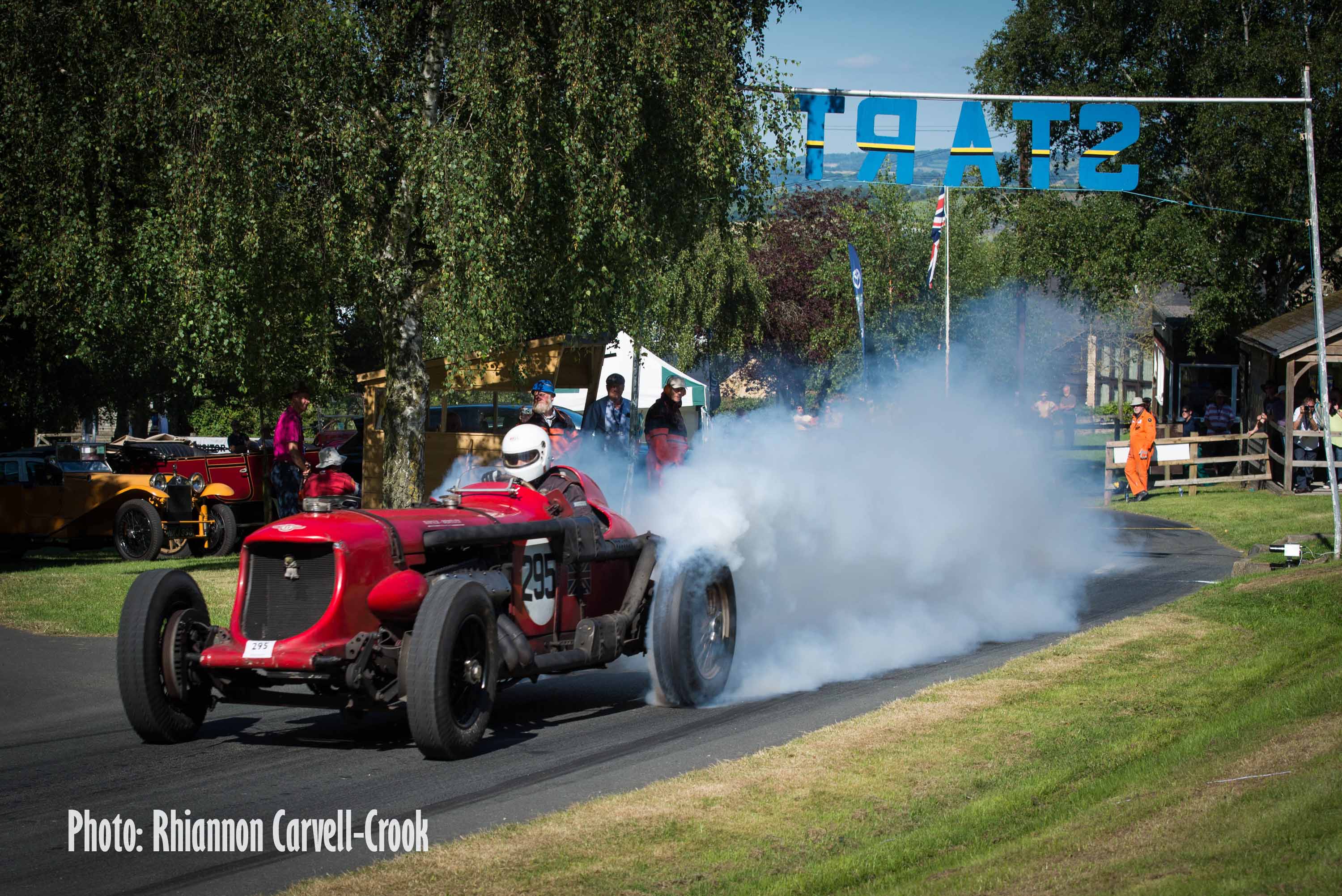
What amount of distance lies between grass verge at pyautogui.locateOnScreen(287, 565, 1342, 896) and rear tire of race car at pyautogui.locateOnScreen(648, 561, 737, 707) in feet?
4.14

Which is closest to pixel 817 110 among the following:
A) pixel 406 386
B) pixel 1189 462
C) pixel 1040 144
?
pixel 1040 144

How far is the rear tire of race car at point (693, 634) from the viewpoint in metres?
8.51

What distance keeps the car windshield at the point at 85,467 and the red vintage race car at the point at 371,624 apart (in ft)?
45.6

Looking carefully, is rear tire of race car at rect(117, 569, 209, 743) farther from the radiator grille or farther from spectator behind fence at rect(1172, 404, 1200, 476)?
spectator behind fence at rect(1172, 404, 1200, 476)

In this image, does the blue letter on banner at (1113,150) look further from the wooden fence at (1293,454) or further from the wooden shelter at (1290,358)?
the wooden fence at (1293,454)

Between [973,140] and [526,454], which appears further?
[973,140]

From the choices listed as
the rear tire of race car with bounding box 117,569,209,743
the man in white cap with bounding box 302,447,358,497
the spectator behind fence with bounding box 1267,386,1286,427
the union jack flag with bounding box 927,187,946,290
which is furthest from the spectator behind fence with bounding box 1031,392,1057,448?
the union jack flag with bounding box 927,187,946,290

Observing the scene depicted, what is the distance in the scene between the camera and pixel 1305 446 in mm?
25906

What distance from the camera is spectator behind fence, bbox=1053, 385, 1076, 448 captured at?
804 inches

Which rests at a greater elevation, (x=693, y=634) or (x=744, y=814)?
(x=693, y=634)

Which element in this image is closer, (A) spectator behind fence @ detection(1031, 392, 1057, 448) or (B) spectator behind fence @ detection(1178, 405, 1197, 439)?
(A) spectator behind fence @ detection(1031, 392, 1057, 448)

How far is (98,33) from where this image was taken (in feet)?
48.1

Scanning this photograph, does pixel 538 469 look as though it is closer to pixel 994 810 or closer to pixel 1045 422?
pixel 994 810

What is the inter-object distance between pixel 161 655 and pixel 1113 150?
15.3 metres
